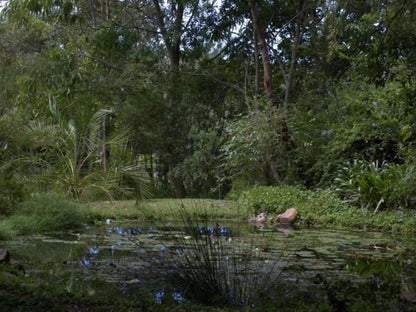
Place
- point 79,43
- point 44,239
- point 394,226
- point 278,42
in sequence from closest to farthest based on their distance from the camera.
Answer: point 44,239 < point 394,226 < point 79,43 < point 278,42

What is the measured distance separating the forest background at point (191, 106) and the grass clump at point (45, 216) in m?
0.31

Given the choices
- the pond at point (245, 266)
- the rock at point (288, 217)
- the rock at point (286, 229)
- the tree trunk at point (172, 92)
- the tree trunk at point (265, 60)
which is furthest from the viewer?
the tree trunk at point (172, 92)

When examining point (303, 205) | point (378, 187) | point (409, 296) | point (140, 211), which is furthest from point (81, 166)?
point (409, 296)

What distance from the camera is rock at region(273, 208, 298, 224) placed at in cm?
929

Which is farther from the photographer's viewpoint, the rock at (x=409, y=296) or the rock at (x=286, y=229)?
the rock at (x=286, y=229)

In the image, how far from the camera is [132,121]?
15.5 meters

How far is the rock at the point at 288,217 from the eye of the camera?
9.29 meters

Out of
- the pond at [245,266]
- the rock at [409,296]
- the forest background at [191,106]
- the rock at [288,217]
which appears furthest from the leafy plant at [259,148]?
the rock at [409,296]

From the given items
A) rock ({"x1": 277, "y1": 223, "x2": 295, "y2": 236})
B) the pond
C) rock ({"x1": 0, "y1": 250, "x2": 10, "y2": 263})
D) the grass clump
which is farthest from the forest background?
rock ({"x1": 0, "y1": 250, "x2": 10, "y2": 263})

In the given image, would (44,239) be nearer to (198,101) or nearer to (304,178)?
(304,178)

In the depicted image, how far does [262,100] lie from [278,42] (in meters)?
2.76

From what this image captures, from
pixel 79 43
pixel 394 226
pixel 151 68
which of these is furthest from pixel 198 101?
pixel 394 226

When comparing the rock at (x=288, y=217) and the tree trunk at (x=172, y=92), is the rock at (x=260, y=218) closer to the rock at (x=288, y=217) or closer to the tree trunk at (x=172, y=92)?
the rock at (x=288, y=217)

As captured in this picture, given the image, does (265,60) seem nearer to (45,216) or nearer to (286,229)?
(286,229)
